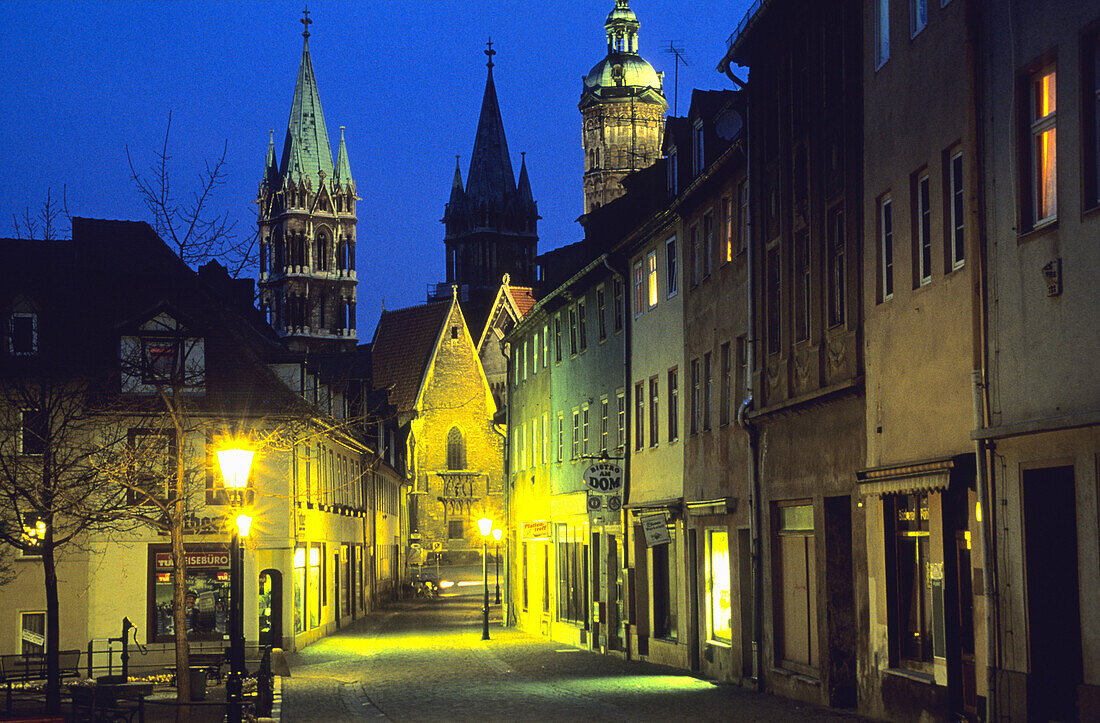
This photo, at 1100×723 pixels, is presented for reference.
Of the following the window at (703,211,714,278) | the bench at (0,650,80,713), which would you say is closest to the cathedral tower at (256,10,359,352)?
the bench at (0,650,80,713)

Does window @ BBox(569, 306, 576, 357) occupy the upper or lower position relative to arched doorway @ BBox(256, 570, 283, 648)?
upper

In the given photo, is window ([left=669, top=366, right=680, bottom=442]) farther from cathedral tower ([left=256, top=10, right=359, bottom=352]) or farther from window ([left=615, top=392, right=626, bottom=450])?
cathedral tower ([left=256, top=10, right=359, bottom=352])

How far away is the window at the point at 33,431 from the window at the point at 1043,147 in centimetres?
1663

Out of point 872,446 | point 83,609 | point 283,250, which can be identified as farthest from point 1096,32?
point 283,250

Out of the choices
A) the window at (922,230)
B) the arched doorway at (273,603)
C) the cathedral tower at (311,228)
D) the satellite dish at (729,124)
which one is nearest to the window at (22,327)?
the arched doorway at (273,603)

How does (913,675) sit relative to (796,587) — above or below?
below

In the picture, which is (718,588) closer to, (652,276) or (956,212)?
(652,276)

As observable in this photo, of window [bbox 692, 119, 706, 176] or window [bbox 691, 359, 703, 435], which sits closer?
window [bbox 691, 359, 703, 435]

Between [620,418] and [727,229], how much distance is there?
9.52m

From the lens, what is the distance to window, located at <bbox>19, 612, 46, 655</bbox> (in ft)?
110

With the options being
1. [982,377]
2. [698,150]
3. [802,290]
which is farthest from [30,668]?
[982,377]

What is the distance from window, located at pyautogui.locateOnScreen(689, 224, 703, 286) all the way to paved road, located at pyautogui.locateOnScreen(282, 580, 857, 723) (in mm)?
7289

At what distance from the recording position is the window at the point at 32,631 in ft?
110

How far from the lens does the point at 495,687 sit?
25266mm
